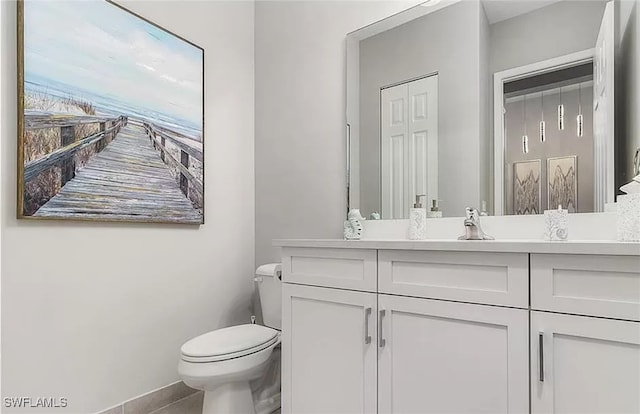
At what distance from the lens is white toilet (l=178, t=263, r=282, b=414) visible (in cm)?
166

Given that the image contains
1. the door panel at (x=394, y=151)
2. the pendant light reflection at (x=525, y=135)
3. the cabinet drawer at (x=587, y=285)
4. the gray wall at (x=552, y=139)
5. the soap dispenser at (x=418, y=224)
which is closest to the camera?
the cabinet drawer at (x=587, y=285)

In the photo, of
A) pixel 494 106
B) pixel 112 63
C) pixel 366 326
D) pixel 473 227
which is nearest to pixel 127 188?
pixel 112 63

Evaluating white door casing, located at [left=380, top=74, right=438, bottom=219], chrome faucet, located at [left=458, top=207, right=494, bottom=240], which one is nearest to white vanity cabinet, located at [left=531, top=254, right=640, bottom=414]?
chrome faucet, located at [left=458, top=207, right=494, bottom=240]

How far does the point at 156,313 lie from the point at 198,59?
53.5 inches

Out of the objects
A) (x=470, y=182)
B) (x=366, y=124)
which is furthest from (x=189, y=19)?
(x=470, y=182)

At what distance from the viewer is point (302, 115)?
2348 mm

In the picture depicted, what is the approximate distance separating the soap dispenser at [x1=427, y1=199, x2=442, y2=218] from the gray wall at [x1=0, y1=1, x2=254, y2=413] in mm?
1152

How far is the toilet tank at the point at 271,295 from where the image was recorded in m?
2.11

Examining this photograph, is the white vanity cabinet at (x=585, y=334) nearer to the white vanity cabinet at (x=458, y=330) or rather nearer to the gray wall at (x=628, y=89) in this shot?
the white vanity cabinet at (x=458, y=330)

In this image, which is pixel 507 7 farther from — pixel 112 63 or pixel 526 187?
pixel 112 63

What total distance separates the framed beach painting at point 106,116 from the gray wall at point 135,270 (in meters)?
0.06

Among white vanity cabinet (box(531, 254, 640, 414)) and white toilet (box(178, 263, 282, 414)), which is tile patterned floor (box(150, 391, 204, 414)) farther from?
white vanity cabinet (box(531, 254, 640, 414))

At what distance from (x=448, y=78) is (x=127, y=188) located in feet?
5.08

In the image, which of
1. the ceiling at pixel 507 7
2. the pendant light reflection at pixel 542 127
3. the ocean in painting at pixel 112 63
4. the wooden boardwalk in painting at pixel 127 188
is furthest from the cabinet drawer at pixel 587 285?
the ocean in painting at pixel 112 63
